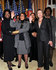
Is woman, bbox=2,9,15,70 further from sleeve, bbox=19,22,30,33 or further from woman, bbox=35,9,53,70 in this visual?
woman, bbox=35,9,53,70

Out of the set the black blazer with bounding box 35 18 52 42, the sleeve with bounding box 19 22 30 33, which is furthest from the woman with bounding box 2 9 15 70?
the black blazer with bounding box 35 18 52 42

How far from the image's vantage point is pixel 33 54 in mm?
3590

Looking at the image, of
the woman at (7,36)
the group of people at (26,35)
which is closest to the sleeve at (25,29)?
the group of people at (26,35)

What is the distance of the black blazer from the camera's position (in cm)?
272

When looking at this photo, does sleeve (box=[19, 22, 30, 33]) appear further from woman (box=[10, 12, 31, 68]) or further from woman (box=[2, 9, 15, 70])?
woman (box=[2, 9, 15, 70])

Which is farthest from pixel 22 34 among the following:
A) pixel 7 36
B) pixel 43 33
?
pixel 43 33

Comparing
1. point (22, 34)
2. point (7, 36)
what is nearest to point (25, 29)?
point (22, 34)

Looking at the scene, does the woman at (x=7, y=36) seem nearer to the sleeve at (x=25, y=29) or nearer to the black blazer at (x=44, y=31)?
the sleeve at (x=25, y=29)

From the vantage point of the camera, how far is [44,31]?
2734mm

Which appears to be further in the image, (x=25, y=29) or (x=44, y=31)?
(x=25, y=29)

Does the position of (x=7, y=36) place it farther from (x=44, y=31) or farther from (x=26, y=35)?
(x=44, y=31)

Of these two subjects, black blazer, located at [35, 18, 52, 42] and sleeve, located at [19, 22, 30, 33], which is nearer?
black blazer, located at [35, 18, 52, 42]

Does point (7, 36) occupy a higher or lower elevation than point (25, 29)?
lower

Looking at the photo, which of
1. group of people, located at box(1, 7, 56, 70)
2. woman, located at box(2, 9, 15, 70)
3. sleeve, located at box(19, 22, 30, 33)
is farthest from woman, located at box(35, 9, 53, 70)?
woman, located at box(2, 9, 15, 70)
